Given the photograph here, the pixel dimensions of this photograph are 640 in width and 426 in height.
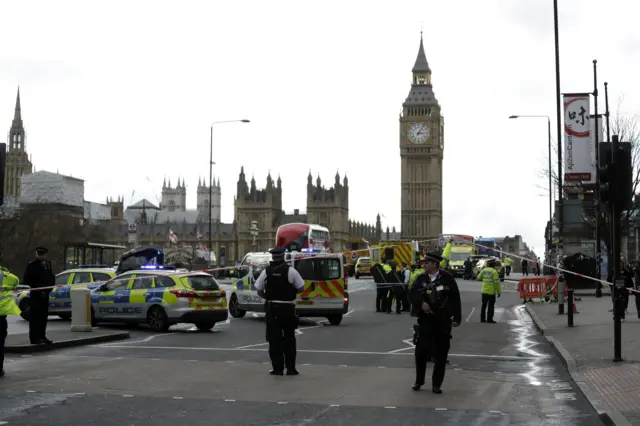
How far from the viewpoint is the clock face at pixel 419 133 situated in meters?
186

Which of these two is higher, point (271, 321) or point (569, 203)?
point (569, 203)

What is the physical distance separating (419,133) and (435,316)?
17698 centimetres

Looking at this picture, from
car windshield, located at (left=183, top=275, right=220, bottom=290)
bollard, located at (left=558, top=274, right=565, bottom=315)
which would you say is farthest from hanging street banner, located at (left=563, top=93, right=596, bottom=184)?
car windshield, located at (left=183, top=275, right=220, bottom=290)

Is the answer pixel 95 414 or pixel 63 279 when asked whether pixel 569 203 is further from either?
pixel 95 414

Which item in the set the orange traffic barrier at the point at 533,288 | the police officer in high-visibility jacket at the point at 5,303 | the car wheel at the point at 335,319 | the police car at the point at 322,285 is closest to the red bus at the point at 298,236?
the orange traffic barrier at the point at 533,288

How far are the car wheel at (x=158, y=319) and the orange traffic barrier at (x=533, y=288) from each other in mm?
19847

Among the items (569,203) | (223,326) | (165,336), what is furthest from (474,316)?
(165,336)

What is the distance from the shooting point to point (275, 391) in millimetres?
11500

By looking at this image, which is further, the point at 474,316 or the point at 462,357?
the point at 474,316

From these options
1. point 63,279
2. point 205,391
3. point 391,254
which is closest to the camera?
point 205,391

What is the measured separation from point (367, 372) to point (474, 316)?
16.1 meters

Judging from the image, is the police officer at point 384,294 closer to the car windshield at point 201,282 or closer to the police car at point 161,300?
the police car at point 161,300

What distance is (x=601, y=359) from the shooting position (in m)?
15.1

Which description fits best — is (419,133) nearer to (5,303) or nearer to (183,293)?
(183,293)
